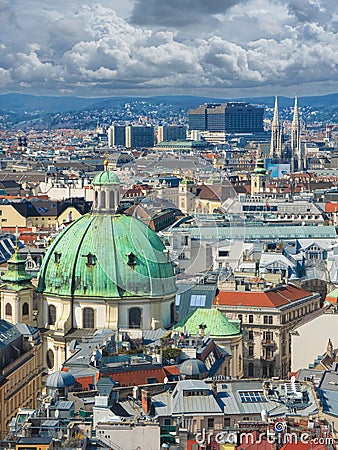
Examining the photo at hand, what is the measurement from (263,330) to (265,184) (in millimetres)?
70598

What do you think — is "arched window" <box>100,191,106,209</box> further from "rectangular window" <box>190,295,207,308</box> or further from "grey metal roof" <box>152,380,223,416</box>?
"grey metal roof" <box>152,380,223,416</box>

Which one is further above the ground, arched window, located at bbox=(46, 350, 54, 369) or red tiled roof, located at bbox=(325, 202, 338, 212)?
arched window, located at bbox=(46, 350, 54, 369)

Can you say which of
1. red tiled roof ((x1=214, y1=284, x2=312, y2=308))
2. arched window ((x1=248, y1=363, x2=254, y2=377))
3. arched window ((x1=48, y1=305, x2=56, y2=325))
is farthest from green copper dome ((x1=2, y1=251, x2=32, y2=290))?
arched window ((x1=248, y1=363, x2=254, y2=377))

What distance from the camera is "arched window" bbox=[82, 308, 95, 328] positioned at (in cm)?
4981

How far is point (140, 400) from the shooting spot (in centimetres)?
3666

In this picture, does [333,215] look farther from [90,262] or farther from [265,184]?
[90,262]

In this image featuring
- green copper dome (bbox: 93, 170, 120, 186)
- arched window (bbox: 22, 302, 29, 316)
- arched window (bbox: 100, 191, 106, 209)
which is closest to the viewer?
arched window (bbox: 22, 302, 29, 316)

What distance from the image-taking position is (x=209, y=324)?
50.0 meters

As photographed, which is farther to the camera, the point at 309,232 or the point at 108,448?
the point at 309,232

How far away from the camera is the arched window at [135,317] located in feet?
163

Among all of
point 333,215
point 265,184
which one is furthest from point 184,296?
point 265,184

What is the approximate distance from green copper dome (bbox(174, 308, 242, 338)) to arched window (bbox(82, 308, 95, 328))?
340 cm

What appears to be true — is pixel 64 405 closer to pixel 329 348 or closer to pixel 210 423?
pixel 210 423

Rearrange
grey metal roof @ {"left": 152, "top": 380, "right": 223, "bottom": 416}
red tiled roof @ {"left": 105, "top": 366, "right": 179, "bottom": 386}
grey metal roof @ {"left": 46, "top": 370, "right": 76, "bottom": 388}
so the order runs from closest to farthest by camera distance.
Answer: grey metal roof @ {"left": 152, "top": 380, "right": 223, "bottom": 416}, grey metal roof @ {"left": 46, "top": 370, "right": 76, "bottom": 388}, red tiled roof @ {"left": 105, "top": 366, "right": 179, "bottom": 386}
